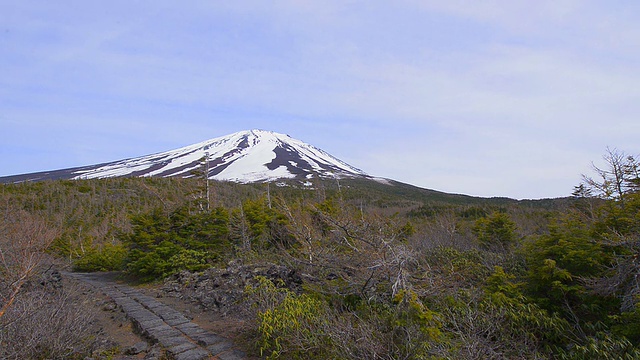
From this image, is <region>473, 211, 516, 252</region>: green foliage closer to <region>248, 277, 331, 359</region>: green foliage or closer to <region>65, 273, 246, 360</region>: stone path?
<region>248, 277, 331, 359</region>: green foliage

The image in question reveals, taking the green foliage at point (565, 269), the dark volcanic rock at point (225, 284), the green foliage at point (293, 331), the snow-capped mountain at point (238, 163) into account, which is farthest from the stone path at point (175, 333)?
the snow-capped mountain at point (238, 163)

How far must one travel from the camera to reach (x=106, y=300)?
7648mm

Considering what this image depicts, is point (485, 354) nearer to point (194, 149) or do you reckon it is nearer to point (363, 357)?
point (363, 357)

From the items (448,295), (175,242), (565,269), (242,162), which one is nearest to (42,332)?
(448,295)

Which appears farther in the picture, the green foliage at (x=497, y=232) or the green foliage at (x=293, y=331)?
the green foliage at (x=497, y=232)

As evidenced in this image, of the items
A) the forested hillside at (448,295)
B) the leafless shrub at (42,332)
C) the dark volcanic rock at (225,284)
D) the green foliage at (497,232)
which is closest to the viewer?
the forested hillside at (448,295)

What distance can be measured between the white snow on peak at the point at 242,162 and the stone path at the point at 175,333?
45.4 metres

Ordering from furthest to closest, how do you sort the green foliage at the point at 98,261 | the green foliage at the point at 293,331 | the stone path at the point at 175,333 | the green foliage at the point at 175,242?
1. the green foliage at the point at 98,261
2. the green foliage at the point at 175,242
3. the stone path at the point at 175,333
4. the green foliage at the point at 293,331

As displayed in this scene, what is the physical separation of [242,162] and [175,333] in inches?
2633

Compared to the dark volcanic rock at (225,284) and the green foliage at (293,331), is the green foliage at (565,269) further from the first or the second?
the dark volcanic rock at (225,284)

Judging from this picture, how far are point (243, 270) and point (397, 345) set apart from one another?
16.2 ft

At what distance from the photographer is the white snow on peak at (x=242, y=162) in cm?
5947

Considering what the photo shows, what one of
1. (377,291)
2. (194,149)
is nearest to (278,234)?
(377,291)

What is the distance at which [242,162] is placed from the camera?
70375 mm
